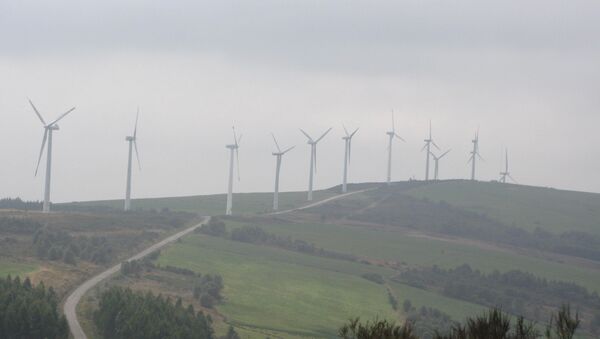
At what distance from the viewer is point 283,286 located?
120m

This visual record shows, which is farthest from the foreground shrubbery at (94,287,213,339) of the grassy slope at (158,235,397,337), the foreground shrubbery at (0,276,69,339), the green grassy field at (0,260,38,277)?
the green grassy field at (0,260,38,277)

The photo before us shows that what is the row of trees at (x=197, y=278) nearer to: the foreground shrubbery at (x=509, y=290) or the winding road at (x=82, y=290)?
the winding road at (x=82, y=290)

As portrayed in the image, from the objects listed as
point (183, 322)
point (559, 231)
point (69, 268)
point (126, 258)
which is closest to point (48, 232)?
point (126, 258)

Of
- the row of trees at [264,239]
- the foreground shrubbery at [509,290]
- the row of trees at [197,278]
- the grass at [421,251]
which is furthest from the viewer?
the grass at [421,251]

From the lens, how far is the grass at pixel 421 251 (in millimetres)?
153875

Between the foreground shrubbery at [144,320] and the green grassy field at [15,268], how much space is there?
1827cm

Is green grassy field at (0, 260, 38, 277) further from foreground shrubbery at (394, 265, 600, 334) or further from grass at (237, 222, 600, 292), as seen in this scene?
grass at (237, 222, 600, 292)

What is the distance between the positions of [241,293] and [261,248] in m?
38.4

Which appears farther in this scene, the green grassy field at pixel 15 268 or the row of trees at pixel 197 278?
the row of trees at pixel 197 278

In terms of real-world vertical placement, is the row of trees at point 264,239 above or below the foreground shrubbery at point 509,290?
above

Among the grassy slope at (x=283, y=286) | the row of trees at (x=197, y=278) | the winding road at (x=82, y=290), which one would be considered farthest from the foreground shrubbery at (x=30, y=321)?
the row of trees at (x=197, y=278)

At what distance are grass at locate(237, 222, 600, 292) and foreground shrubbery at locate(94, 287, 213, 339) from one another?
7118 cm

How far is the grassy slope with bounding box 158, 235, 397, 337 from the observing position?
100 meters

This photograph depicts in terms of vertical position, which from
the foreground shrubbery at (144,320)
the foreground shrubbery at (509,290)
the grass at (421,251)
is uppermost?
the grass at (421,251)
